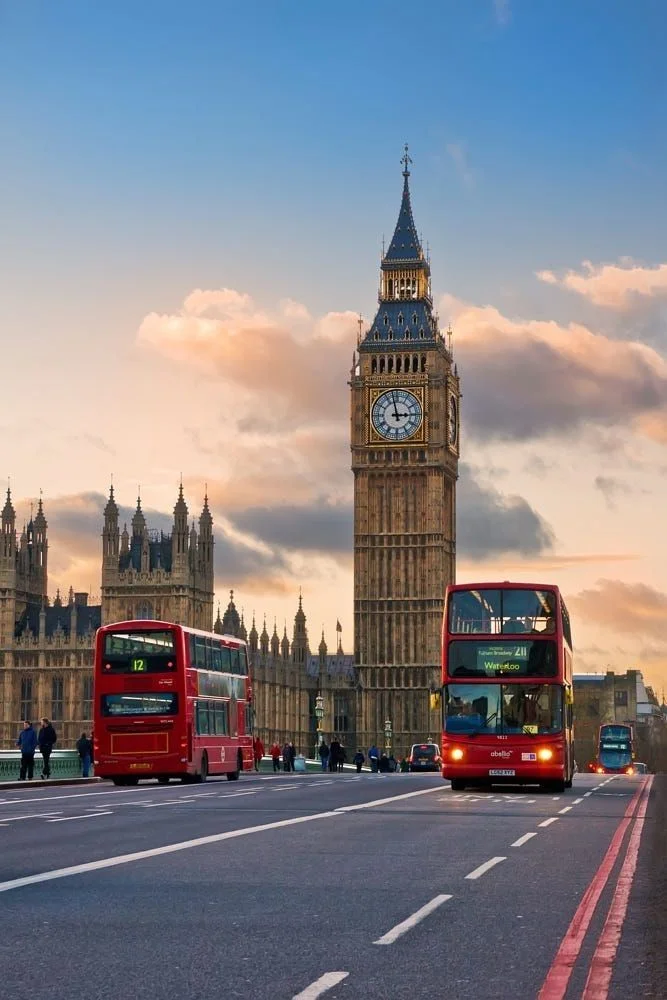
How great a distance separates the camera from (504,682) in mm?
32750

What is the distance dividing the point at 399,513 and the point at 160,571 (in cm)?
2346

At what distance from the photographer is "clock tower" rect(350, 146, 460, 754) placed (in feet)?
406

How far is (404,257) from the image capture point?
136875mm

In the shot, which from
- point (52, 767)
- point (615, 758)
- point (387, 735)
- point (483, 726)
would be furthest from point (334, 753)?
point (387, 735)

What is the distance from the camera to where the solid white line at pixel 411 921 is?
32.1 ft

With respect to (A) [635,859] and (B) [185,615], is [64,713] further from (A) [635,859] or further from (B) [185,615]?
(A) [635,859]

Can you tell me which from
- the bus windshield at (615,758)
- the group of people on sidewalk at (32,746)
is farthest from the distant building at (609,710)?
the group of people on sidewalk at (32,746)

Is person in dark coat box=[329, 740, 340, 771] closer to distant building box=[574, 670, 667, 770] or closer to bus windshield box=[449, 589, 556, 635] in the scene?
bus windshield box=[449, 589, 556, 635]

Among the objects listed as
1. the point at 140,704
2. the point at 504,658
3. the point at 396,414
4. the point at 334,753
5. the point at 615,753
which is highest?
the point at 396,414

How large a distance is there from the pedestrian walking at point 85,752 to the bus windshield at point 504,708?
58.0 feet

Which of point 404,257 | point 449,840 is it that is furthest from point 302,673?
point 449,840

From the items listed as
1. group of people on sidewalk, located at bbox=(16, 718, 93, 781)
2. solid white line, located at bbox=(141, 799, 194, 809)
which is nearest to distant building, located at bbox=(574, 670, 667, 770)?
group of people on sidewalk, located at bbox=(16, 718, 93, 781)

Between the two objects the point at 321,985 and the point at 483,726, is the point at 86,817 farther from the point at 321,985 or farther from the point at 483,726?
the point at 321,985

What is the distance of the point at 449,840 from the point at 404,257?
121138 millimetres
